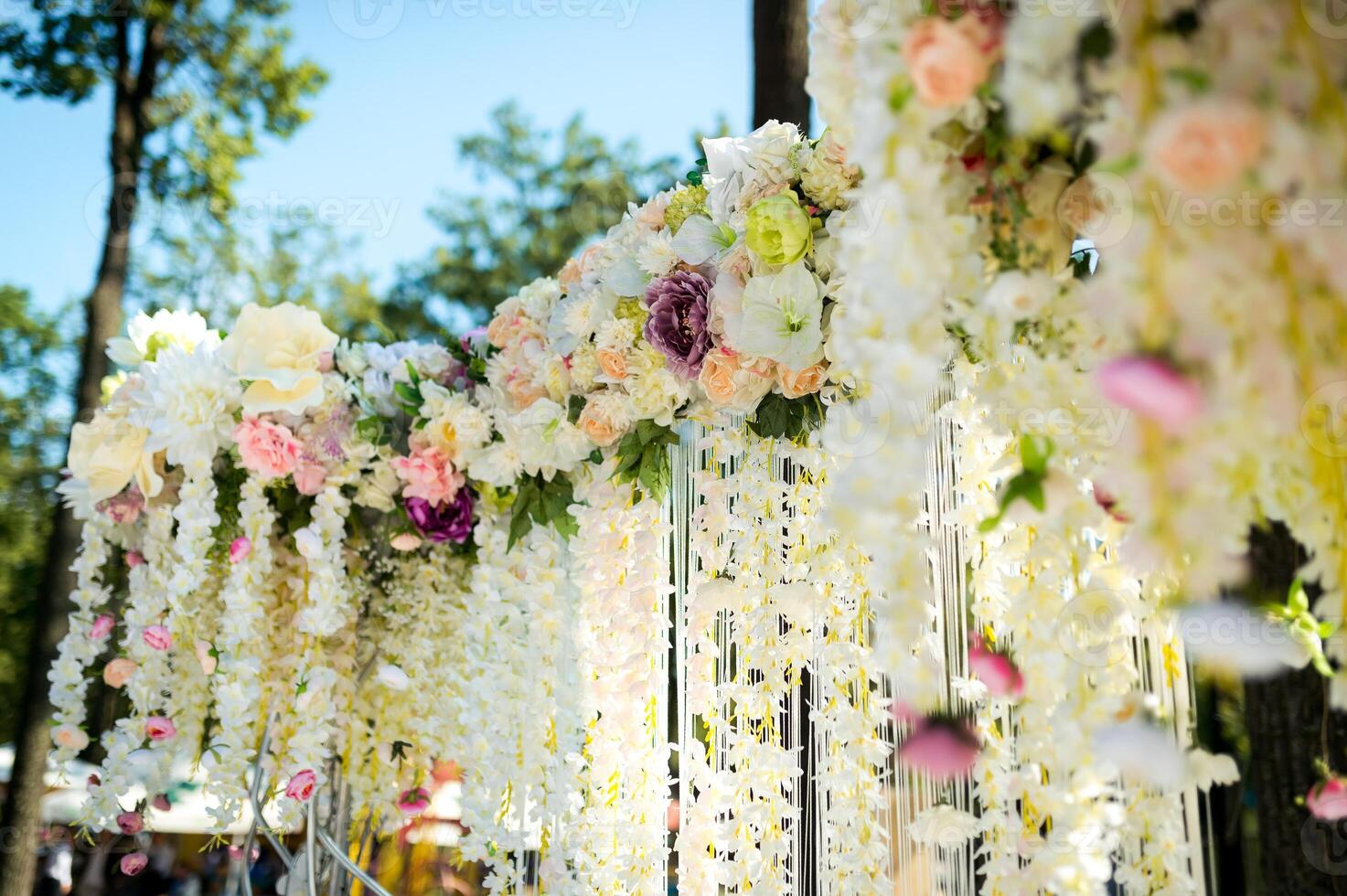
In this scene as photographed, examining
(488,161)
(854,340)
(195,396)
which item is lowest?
(854,340)

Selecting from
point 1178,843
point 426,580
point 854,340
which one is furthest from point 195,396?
point 1178,843

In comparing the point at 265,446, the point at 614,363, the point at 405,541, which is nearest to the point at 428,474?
the point at 405,541

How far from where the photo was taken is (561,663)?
79.4 inches

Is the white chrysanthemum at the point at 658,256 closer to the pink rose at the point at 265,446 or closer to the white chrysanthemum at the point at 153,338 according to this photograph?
the pink rose at the point at 265,446

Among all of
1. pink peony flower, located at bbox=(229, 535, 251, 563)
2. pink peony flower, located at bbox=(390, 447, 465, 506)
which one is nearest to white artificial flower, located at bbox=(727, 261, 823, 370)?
pink peony flower, located at bbox=(390, 447, 465, 506)

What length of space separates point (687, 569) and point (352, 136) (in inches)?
229

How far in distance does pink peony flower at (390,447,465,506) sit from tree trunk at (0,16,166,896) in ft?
9.52

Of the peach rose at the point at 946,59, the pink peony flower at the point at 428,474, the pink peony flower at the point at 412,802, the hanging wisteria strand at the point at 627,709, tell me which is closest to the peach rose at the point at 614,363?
the hanging wisteria strand at the point at 627,709

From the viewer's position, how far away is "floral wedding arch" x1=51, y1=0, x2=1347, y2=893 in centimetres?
65

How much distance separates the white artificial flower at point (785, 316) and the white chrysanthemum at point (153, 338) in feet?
4.89

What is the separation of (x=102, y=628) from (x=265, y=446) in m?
0.69

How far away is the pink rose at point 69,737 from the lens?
2.24m

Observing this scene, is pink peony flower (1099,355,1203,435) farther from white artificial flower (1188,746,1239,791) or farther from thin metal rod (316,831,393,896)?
thin metal rod (316,831,393,896)

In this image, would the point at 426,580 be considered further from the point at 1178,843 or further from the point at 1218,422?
the point at 1218,422
